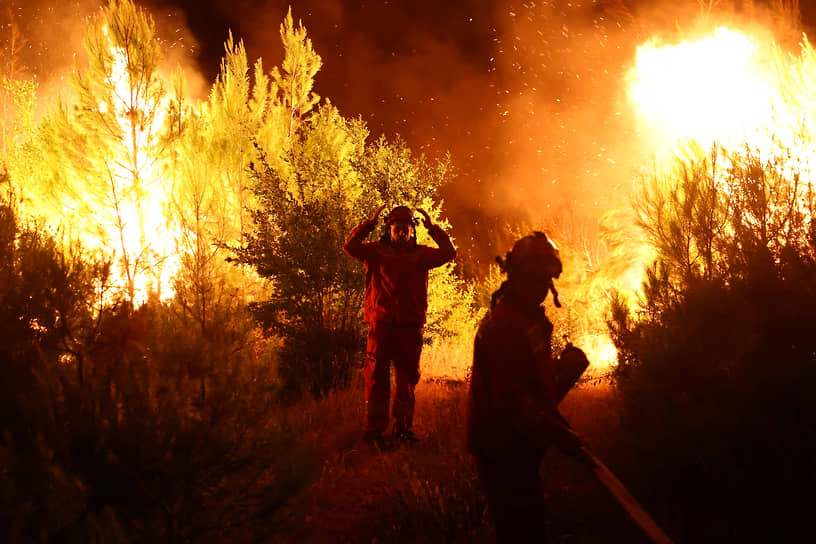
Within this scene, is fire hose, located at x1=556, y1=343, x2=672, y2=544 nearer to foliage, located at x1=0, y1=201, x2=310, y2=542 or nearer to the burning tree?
foliage, located at x1=0, y1=201, x2=310, y2=542

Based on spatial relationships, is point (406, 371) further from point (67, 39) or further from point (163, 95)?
point (67, 39)

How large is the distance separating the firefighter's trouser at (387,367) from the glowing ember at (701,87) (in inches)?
448

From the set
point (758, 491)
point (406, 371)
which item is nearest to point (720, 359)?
point (758, 491)

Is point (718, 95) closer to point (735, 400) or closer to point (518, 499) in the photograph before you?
point (735, 400)

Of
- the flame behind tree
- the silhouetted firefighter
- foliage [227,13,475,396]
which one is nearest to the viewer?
the silhouetted firefighter

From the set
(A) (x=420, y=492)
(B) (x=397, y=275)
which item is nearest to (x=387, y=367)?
(B) (x=397, y=275)

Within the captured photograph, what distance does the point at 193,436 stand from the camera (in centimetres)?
263

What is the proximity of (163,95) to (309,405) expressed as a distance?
10.2 m

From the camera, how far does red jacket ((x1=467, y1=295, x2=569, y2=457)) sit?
2.41m

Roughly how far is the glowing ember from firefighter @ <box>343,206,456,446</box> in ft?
36.1

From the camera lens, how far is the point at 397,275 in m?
5.29

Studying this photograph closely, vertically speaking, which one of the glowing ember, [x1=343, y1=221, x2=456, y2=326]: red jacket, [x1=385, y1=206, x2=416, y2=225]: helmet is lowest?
[x1=343, y1=221, x2=456, y2=326]: red jacket

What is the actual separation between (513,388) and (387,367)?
116 inches

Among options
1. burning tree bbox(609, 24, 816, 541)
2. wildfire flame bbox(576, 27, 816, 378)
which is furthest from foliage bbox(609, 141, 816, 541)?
wildfire flame bbox(576, 27, 816, 378)
